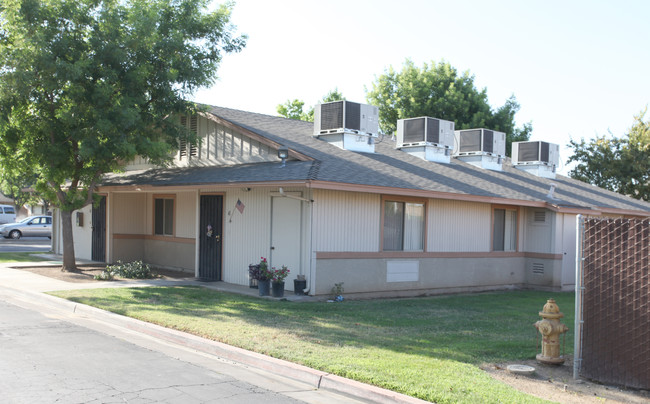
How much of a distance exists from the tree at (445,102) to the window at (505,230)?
19351 millimetres

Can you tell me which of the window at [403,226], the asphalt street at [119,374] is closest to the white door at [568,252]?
the window at [403,226]

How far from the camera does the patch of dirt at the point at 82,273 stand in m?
15.6

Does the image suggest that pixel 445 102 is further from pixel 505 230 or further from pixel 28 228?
pixel 28 228

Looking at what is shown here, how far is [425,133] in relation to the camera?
20.3 m

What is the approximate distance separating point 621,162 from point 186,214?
77.2ft

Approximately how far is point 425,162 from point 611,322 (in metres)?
12.8

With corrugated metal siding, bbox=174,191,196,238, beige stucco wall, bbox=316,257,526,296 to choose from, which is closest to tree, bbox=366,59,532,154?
beige stucco wall, bbox=316,257,526,296

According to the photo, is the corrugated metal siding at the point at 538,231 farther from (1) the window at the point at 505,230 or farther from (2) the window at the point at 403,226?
(2) the window at the point at 403,226

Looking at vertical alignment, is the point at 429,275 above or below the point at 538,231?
below

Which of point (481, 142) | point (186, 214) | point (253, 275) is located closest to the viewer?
point (253, 275)

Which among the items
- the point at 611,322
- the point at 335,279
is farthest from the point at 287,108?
the point at 611,322

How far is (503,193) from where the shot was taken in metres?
18.0

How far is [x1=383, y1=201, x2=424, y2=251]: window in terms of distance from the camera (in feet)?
49.9

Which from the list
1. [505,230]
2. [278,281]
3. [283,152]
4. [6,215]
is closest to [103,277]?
[278,281]
